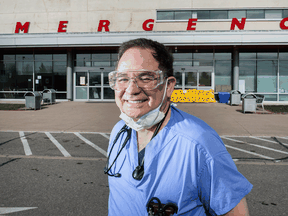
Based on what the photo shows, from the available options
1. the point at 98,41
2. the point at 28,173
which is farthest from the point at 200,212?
the point at 98,41

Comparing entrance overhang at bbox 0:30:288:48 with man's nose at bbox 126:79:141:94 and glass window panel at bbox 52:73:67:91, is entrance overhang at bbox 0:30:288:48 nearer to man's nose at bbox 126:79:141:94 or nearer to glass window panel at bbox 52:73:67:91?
glass window panel at bbox 52:73:67:91

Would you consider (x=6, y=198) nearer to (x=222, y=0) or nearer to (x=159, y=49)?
(x=159, y=49)

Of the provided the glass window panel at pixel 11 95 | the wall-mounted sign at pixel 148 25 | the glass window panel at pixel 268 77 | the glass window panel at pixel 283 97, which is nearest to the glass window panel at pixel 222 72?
the glass window panel at pixel 268 77

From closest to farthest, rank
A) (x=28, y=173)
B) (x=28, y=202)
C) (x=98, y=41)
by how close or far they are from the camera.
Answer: (x=28, y=202), (x=28, y=173), (x=98, y=41)

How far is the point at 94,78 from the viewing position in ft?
76.4

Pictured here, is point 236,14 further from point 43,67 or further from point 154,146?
point 154,146

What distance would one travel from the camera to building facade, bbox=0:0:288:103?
69.6 feet

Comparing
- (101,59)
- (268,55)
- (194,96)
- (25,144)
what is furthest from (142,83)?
(268,55)

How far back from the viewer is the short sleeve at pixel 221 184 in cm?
133

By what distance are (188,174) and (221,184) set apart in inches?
6.7

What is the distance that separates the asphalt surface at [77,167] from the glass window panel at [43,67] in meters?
14.8

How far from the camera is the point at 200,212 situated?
4.82 ft

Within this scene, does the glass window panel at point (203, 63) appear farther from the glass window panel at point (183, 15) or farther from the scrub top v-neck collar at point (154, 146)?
the scrub top v-neck collar at point (154, 146)

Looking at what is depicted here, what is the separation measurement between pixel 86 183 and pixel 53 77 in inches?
824
